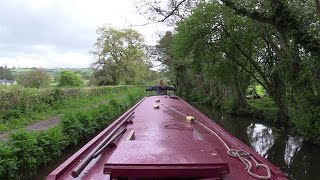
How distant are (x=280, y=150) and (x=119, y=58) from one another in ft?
138

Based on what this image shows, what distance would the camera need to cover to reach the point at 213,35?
16.2 meters

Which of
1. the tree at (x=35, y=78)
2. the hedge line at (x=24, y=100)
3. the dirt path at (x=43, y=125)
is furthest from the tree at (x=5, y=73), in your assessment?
the dirt path at (x=43, y=125)

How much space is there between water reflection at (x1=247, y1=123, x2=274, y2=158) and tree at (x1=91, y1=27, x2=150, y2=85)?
35728 mm

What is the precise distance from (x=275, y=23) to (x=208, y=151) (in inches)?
264

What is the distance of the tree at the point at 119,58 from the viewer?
164 ft

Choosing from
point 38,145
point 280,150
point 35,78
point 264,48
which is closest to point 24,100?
point 38,145

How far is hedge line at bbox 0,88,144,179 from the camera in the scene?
656 cm

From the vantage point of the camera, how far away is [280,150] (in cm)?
1111

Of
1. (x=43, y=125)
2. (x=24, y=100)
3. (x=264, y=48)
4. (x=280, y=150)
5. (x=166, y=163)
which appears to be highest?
(x=264, y=48)

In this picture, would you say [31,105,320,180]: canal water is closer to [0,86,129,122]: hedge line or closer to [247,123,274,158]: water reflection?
[247,123,274,158]: water reflection

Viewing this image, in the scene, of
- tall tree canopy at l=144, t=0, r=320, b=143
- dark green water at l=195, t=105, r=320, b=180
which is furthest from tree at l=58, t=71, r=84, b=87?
dark green water at l=195, t=105, r=320, b=180

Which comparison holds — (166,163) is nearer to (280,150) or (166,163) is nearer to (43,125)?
(280,150)

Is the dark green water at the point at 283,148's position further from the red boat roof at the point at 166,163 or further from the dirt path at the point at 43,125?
the dirt path at the point at 43,125

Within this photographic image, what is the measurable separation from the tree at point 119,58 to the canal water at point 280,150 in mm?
35165
